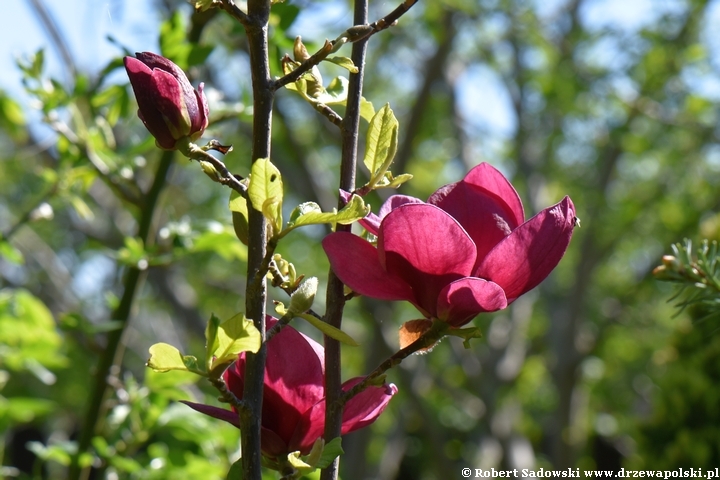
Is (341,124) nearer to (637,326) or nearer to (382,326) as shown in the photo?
(382,326)

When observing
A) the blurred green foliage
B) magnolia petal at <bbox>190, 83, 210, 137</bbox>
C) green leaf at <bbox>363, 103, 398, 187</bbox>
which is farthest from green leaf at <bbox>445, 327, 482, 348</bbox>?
the blurred green foliage

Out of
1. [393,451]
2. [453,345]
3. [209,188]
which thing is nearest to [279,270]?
[453,345]

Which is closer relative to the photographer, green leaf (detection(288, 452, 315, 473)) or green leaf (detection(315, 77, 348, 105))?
green leaf (detection(288, 452, 315, 473))

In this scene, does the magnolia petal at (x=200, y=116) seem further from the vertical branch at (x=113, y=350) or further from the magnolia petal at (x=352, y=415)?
the vertical branch at (x=113, y=350)

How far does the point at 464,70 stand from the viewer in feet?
15.2

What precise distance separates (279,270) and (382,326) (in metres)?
2.74

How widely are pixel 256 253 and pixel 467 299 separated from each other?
0.45 feet

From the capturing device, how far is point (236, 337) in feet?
1.39

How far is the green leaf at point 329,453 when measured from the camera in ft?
1.43

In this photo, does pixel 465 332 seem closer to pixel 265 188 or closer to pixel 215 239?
pixel 265 188

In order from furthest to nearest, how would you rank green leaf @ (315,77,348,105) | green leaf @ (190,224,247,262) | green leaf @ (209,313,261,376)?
1. green leaf @ (190,224,247,262)
2. green leaf @ (315,77,348,105)
3. green leaf @ (209,313,261,376)

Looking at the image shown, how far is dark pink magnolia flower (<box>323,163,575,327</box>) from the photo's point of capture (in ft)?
1.47

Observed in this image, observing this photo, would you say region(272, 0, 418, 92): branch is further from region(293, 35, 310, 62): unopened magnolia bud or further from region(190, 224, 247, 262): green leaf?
Result: region(190, 224, 247, 262): green leaf

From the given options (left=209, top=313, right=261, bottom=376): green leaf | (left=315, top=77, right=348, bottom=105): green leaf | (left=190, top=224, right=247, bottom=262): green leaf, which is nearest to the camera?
(left=209, top=313, right=261, bottom=376): green leaf
